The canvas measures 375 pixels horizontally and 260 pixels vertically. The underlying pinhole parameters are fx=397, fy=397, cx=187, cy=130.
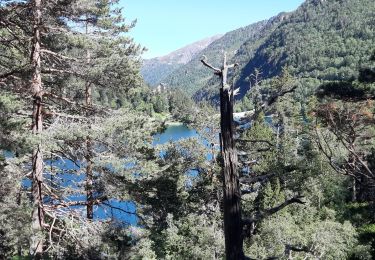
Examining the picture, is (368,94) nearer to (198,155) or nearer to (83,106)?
(83,106)

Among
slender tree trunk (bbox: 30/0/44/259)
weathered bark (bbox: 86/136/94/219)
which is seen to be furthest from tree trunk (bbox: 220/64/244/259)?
weathered bark (bbox: 86/136/94/219)

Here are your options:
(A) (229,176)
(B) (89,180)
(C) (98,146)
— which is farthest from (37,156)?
(A) (229,176)

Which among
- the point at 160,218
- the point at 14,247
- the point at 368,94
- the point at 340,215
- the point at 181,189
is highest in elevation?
the point at 368,94

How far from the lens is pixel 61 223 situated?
11.1 m

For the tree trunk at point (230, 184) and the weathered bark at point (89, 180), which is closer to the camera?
the tree trunk at point (230, 184)

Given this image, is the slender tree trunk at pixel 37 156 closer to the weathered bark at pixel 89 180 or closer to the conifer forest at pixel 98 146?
the conifer forest at pixel 98 146

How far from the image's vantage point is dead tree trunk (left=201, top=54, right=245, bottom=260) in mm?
5598

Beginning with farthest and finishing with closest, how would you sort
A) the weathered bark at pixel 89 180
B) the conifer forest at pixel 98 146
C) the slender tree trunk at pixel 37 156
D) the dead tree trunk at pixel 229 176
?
1. the weathered bark at pixel 89 180
2. the slender tree trunk at pixel 37 156
3. the conifer forest at pixel 98 146
4. the dead tree trunk at pixel 229 176

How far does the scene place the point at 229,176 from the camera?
577 cm

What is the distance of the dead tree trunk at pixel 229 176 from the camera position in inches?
220

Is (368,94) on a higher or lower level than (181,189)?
higher

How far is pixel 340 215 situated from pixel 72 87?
77.6 ft

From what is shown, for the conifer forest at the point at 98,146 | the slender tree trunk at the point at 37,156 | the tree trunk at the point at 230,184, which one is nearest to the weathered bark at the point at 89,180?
the conifer forest at the point at 98,146

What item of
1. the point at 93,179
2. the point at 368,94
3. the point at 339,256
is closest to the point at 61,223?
the point at 93,179
